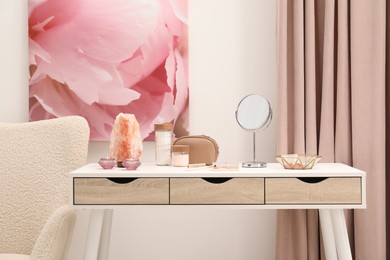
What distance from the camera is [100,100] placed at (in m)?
2.50

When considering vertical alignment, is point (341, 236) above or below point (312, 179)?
below

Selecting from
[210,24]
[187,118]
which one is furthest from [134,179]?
[210,24]

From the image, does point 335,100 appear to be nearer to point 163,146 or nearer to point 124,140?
point 163,146

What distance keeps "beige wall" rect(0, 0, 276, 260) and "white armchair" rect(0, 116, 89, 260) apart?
13.3 inches

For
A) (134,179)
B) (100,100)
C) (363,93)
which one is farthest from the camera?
(100,100)

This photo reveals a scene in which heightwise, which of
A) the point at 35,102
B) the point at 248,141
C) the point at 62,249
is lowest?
the point at 62,249

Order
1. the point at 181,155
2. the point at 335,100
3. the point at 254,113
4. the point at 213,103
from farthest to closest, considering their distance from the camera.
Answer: the point at 213,103, the point at 335,100, the point at 254,113, the point at 181,155

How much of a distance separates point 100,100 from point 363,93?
4.22 feet

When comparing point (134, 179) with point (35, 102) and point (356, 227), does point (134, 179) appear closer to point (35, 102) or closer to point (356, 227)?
point (35, 102)

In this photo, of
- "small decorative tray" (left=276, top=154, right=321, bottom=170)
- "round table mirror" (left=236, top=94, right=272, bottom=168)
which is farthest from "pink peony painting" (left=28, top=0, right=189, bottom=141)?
"small decorative tray" (left=276, top=154, right=321, bottom=170)

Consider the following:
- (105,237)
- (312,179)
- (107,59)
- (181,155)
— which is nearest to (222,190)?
(181,155)

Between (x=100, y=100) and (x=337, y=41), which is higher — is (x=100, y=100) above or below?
below

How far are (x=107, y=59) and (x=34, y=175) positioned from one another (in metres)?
0.69

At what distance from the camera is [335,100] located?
7.93ft
